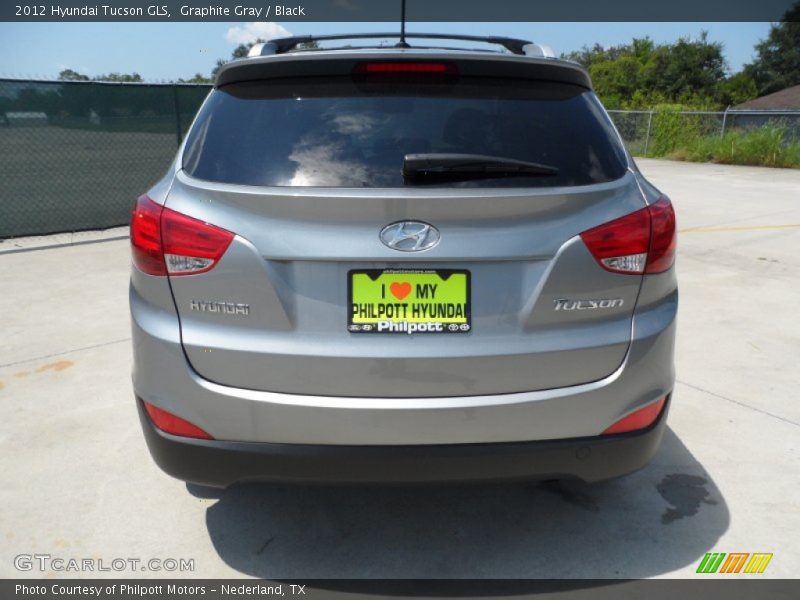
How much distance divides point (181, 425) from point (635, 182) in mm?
1686

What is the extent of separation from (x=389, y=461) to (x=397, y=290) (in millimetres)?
522

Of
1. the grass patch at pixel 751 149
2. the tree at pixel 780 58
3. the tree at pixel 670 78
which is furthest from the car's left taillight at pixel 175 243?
the tree at pixel 780 58

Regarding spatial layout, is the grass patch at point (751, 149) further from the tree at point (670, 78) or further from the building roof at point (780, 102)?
the tree at point (670, 78)

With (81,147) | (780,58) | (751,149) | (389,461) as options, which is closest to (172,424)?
(389,461)

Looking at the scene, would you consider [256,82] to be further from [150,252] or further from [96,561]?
[96,561]

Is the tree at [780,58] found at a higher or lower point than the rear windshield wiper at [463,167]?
higher

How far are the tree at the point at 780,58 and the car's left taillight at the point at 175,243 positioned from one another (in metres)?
66.9

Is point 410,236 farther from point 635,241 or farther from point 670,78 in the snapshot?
point 670,78

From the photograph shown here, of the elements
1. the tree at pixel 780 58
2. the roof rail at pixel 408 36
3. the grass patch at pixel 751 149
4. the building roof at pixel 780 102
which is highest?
the tree at pixel 780 58

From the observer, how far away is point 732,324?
17.7 ft

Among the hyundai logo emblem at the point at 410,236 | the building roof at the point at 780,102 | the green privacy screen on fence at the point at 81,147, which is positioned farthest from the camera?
the building roof at the point at 780,102

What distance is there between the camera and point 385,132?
2.26 metres

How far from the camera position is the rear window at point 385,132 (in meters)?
2.20
